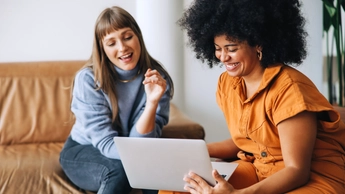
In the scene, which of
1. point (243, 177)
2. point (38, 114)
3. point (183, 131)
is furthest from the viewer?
point (38, 114)

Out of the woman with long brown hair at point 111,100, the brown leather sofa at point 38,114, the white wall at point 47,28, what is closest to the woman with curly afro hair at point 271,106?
the woman with long brown hair at point 111,100

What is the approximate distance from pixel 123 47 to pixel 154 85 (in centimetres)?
21

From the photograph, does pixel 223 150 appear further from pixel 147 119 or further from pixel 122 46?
pixel 122 46

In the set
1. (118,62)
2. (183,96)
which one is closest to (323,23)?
(183,96)

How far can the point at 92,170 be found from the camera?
2.16 m

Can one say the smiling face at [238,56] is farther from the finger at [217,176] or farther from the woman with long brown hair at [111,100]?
the woman with long brown hair at [111,100]

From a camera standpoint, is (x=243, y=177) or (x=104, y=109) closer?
(x=243, y=177)

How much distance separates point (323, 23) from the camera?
3.11 m

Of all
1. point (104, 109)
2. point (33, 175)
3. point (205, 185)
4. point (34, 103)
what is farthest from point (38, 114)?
point (205, 185)

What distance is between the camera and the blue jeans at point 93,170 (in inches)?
81.2

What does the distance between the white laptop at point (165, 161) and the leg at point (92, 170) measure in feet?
0.91

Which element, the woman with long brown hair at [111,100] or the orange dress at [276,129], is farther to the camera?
the woman with long brown hair at [111,100]

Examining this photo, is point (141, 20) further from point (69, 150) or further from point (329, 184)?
point (329, 184)

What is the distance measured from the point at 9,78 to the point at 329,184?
1786mm
